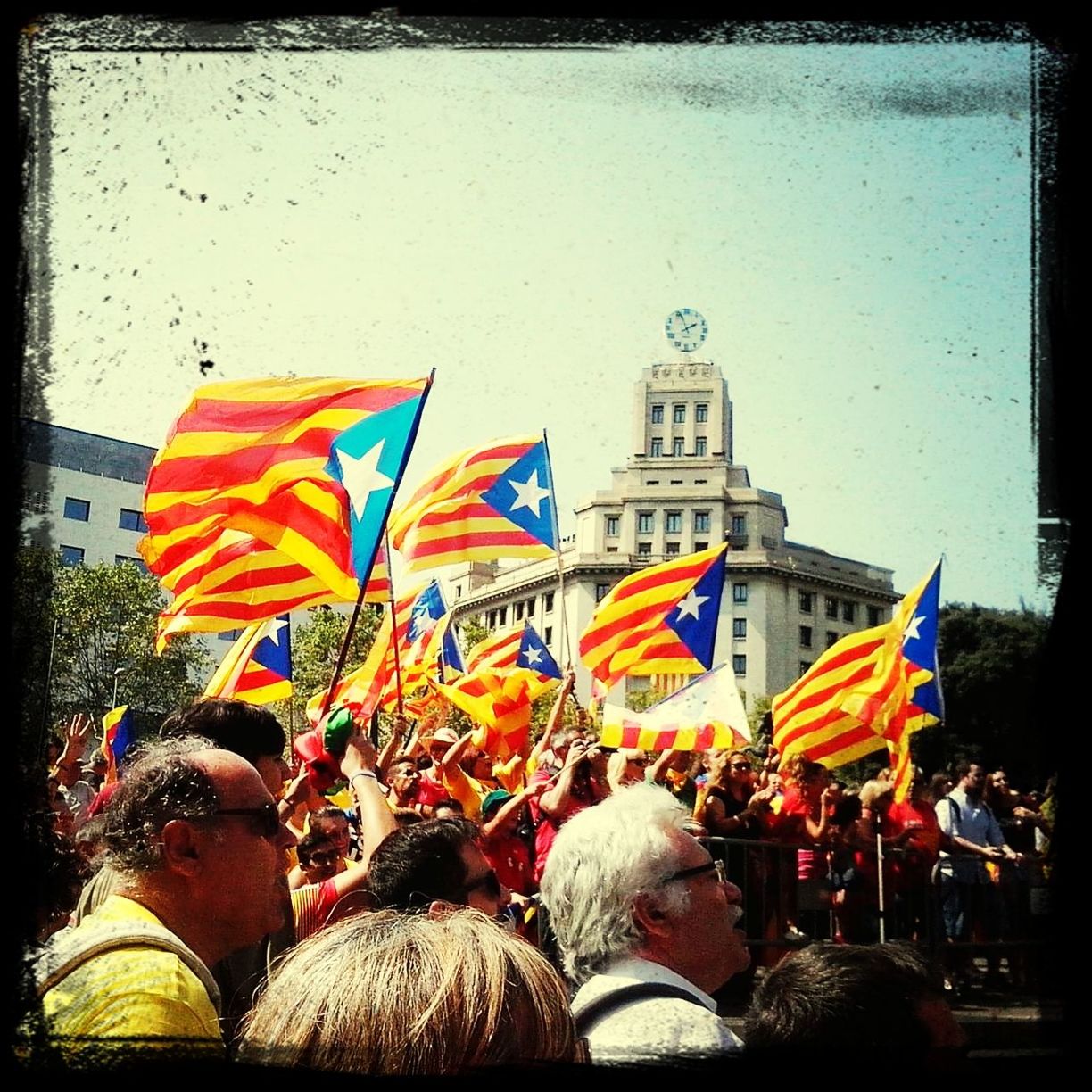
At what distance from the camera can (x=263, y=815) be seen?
2410 millimetres

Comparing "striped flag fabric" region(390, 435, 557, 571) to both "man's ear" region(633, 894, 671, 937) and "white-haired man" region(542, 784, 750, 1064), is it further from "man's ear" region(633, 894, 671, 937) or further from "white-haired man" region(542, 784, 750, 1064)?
→ "man's ear" region(633, 894, 671, 937)

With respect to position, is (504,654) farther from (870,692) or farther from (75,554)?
(75,554)

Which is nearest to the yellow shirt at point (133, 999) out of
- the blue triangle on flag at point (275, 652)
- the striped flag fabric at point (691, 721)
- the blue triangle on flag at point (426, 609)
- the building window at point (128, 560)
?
the striped flag fabric at point (691, 721)

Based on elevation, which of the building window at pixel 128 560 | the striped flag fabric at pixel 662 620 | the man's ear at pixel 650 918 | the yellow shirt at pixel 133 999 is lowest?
the man's ear at pixel 650 918

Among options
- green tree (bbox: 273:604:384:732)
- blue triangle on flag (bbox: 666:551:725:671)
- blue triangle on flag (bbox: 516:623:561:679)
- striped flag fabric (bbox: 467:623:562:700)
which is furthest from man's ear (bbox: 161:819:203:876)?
green tree (bbox: 273:604:384:732)

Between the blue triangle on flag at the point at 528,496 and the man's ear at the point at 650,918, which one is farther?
the blue triangle on flag at the point at 528,496

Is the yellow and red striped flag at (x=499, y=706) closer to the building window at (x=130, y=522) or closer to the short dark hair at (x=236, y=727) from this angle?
the short dark hair at (x=236, y=727)

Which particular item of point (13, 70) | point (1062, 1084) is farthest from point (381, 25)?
point (1062, 1084)

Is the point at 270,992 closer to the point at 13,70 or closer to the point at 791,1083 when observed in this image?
the point at 791,1083

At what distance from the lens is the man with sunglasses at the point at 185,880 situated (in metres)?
1.94

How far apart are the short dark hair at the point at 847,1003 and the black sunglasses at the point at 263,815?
3.19ft

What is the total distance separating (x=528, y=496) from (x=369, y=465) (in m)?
3.30

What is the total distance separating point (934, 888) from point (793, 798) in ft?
3.60

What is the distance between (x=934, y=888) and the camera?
8.36m
